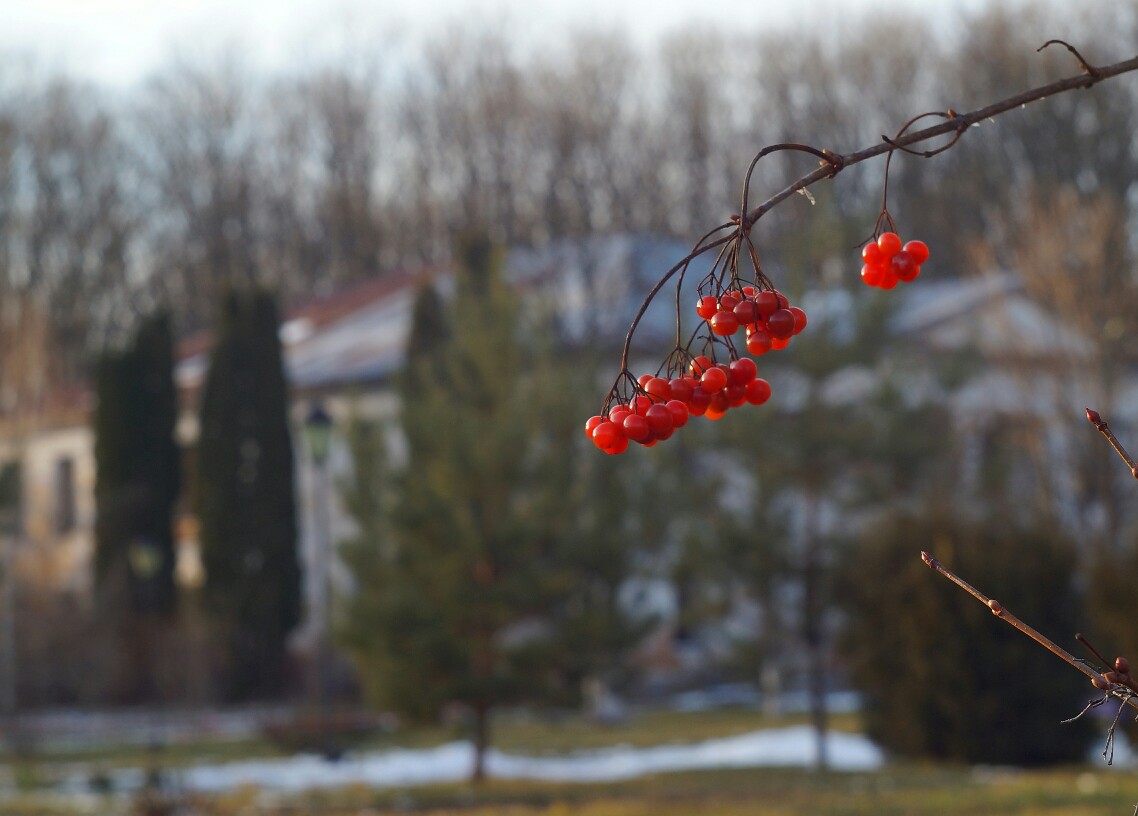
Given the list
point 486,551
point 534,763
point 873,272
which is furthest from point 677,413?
point 534,763

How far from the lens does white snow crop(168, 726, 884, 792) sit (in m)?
14.1

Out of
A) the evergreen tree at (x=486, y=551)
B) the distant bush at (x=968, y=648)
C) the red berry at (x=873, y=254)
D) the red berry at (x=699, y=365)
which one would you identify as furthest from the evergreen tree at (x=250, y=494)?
the red berry at (x=873, y=254)

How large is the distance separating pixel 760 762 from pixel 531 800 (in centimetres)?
483

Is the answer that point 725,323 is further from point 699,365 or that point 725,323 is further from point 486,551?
point 486,551

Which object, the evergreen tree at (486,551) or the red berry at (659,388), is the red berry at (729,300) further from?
the evergreen tree at (486,551)

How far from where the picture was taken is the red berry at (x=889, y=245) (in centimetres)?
225

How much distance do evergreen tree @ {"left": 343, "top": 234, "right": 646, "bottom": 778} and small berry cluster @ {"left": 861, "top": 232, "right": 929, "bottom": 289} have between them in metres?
11.4

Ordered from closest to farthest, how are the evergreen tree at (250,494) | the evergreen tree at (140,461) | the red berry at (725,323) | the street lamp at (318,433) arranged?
the red berry at (725,323) < the street lamp at (318,433) < the evergreen tree at (250,494) < the evergreen tree at (140,461)

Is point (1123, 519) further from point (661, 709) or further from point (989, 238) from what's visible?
point (989, 238)

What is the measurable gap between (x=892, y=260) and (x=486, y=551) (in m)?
11.8

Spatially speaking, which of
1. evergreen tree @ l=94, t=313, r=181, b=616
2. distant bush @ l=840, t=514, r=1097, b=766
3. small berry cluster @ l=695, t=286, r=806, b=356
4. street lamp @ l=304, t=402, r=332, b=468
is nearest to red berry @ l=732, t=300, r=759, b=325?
small berry cluster @ l=695, t=286, r=806, b=356

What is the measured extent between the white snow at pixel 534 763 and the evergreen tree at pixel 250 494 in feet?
26.9

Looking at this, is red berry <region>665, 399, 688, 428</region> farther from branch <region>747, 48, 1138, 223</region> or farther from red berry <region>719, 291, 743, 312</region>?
branch <region>747, 48, 1138, 223</region>

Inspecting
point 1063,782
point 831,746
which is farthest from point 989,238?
point 1063,782
